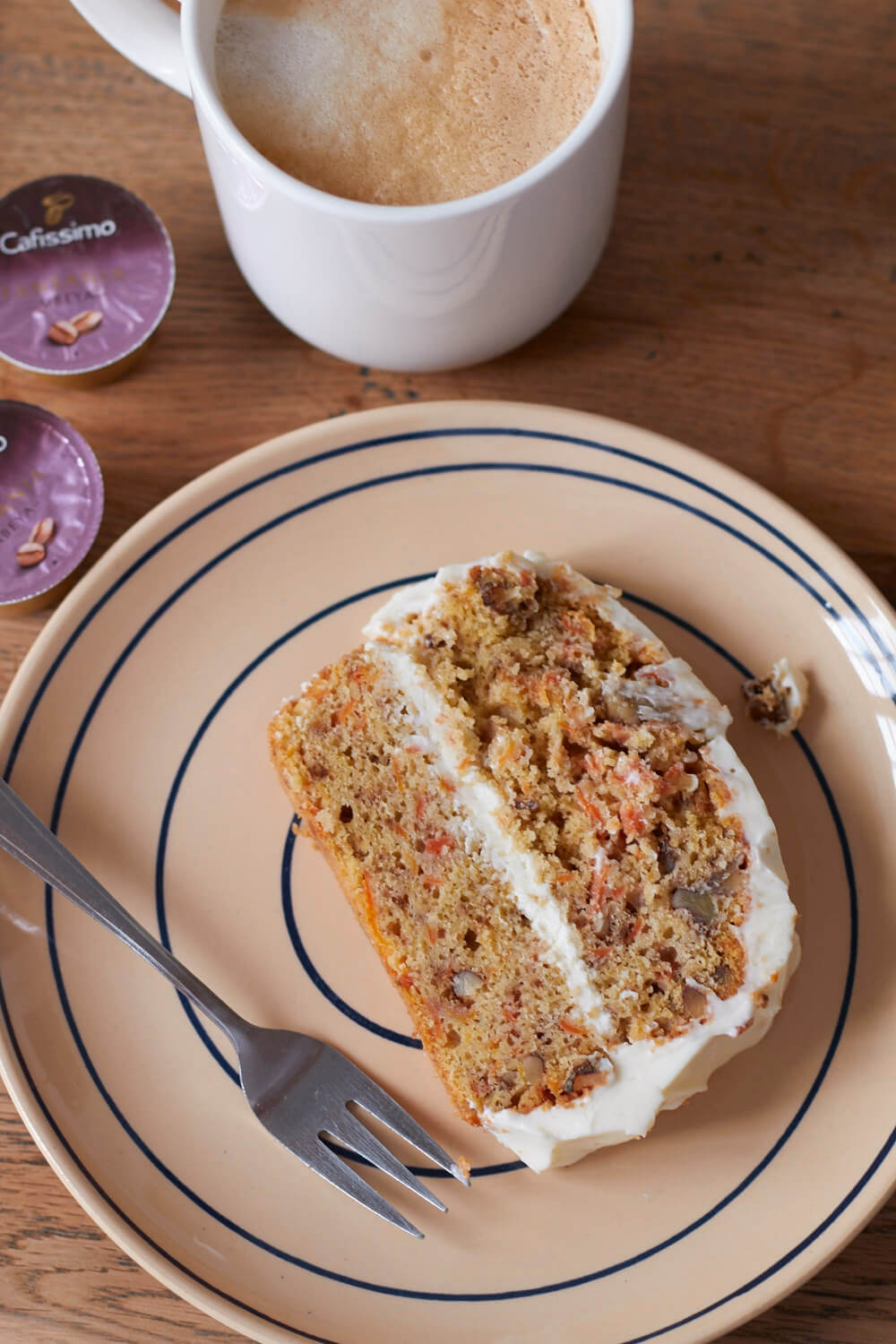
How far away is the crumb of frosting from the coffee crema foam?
787 millimetres

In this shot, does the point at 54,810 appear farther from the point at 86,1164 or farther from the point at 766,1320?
the point at 766,1320

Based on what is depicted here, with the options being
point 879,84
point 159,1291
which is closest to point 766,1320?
point 159,1291

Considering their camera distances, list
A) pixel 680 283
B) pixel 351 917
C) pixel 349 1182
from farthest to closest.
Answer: pixel 680 283 < pixel 351 917 < pixel 349 1182

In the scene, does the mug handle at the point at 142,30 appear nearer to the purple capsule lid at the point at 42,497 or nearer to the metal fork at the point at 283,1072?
the purple capsule lid at the point at 42,497

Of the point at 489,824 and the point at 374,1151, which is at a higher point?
the point at 489,824

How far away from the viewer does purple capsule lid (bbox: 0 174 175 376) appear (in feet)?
6.26

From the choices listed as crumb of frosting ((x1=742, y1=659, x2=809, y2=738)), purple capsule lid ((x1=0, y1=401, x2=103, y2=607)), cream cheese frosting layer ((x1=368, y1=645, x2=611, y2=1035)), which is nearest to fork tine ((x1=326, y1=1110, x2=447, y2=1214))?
cream cheese frosting layer ((x1=368, y1=645, x2=611, y2=1035))

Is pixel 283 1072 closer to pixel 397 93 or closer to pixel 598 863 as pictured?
pixel 598 863

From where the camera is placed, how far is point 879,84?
6.80 ft

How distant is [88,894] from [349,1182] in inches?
20.5

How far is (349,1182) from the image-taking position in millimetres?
1588

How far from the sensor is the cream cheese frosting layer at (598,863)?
1.48 m

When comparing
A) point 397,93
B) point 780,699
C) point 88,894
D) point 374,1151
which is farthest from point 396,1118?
point 397,93

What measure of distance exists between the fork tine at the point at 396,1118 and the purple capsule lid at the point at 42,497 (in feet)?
2.85
